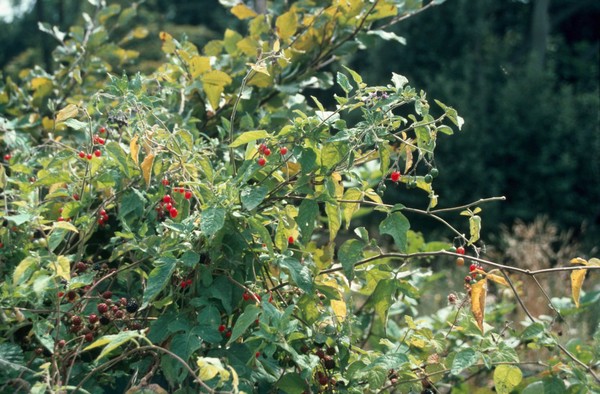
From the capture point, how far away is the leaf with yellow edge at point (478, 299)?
5.63 feet

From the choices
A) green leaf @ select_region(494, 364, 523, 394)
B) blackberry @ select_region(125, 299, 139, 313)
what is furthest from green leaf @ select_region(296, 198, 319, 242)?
green leaf @ select_region(494, 364, 523, 394)

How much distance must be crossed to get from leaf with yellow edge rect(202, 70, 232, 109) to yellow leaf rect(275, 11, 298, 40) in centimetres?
33

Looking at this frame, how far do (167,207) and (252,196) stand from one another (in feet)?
0.98

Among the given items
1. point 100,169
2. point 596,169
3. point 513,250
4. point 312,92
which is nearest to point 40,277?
point 100,169

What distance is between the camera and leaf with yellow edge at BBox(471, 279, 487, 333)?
171 cm

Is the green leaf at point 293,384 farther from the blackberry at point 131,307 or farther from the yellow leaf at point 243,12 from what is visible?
the yellow leaf at point 243,12

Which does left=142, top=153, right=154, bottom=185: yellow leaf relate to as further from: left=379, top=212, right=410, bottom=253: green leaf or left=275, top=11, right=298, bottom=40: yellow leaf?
left=275, top=11, right=298, bottom=40: yellow leaf

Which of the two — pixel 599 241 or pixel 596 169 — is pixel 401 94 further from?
pixel 596 169

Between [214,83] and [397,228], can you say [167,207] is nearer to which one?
[397,228]

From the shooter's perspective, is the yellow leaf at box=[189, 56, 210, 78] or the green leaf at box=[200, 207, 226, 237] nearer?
the green leaf at box=[200, 207, 226, 237]

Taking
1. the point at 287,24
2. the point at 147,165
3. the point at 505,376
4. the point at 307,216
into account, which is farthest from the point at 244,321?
the point at 287,24

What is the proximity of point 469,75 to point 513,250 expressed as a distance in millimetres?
5784

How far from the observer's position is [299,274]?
67.9 inches

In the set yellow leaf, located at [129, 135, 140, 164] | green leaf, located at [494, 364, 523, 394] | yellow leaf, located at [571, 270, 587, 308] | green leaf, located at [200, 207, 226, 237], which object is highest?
yellow leaf, located at [129, 135, 140, 164]
